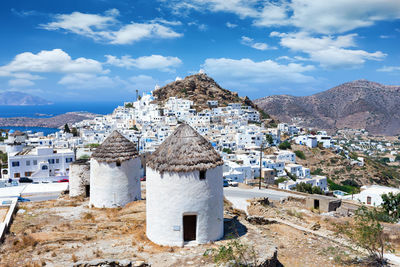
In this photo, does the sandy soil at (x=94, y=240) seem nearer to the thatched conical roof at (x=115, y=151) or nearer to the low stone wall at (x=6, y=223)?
the low stone wall at (x=6, y=223)

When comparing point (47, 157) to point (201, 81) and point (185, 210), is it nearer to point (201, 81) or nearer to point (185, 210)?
point (185, 210)

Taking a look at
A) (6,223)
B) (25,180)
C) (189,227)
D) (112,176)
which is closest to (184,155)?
(189,227)

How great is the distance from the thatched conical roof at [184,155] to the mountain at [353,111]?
16714 cm

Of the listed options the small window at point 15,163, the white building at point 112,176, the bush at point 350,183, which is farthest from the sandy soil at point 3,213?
the bush at point 350,183

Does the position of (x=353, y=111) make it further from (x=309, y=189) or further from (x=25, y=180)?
(x=25, y=180)

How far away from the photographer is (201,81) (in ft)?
436

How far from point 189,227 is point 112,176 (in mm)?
6915

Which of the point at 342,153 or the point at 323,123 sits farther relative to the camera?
the point at 323,123

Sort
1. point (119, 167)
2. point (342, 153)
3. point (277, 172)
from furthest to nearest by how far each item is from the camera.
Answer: point (342, 153) < point (277, 172) < point (119, 167)

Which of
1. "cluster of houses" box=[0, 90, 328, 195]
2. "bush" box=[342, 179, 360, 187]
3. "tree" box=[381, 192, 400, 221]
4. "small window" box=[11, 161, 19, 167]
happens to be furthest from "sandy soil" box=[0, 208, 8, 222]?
"bush" box=[342, 179, 360, 187]

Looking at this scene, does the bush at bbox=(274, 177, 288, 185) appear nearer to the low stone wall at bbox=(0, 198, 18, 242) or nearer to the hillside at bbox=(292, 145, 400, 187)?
the hillside at bbox=(292, 145, 400, 187)

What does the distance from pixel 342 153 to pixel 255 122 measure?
28.7 metres

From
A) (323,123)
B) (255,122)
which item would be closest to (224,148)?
(255,122)

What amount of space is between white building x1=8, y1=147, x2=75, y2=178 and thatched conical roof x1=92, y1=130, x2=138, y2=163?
2493cm
